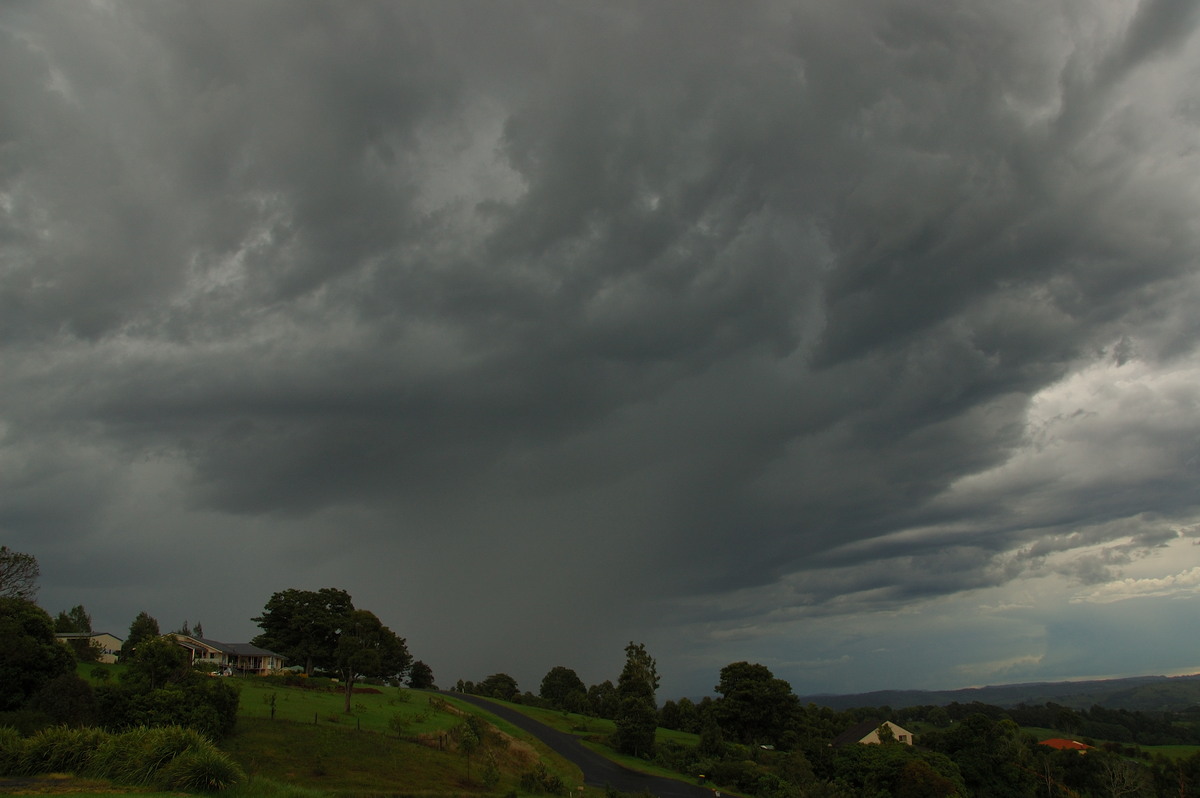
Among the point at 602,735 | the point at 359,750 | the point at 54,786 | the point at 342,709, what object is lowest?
the point at 602,735

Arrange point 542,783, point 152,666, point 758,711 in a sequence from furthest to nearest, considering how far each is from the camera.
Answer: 1. point 758,711
2. point 542,783
3. point 152,666

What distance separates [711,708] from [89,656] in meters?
79.0

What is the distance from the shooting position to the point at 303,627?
325 feet

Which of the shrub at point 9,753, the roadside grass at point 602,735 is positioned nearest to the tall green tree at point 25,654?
the shrub at point 9,753

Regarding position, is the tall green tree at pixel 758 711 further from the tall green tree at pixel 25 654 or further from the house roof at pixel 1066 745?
the tall green tree at pixel 25 654

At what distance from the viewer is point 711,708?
99.9m

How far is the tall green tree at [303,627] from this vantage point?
99312mm

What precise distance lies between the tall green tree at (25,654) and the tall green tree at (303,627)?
5157cm

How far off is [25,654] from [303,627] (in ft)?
186

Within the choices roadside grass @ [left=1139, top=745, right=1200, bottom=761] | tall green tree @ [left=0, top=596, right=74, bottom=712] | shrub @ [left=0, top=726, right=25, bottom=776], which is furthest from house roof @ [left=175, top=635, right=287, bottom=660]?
roadside grass @ [left=1139, top=745, right=1200, bottom=761]

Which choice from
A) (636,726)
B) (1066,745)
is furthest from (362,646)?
(1066,745)

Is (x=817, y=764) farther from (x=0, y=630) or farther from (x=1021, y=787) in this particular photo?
(x=0, y=630)

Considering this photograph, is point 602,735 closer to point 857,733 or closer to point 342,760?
point 857,733

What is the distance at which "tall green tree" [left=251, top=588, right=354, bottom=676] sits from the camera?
326ft
